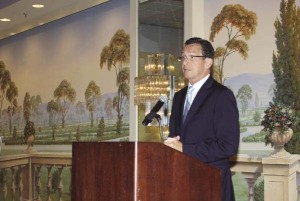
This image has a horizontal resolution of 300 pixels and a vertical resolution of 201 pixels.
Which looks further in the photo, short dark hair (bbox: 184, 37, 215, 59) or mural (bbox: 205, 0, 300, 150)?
mural (bbox: 205, 0, 300, 150)

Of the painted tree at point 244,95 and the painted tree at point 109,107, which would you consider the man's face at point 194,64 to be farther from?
the painted tree at point 109,107

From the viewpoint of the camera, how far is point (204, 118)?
2.28m

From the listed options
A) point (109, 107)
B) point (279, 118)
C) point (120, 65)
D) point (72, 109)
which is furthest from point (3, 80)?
point (279, 118)

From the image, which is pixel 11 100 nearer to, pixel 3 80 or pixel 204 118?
pixel 3 80

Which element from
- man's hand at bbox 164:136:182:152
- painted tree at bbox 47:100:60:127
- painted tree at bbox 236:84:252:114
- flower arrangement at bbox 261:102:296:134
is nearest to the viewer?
man's hand at bbox 164:136:182:152

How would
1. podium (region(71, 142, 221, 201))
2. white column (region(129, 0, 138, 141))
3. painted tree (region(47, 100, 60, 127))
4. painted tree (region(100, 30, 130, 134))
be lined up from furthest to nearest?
painted tree (region(47, 100, 60, 127))
painted tree (region(100, 30, 130, 134))
white column (region(129, 0, 138, 141))
podium (region(71, 142, 221, 201))

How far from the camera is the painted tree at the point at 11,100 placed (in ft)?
27.3

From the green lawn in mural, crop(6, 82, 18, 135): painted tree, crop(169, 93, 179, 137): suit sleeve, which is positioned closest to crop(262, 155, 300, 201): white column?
crop(169, 93, 179, 137): suit sleeve

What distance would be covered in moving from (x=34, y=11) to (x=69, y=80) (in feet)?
3.24

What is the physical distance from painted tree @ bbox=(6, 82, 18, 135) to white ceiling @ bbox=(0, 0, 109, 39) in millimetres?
988

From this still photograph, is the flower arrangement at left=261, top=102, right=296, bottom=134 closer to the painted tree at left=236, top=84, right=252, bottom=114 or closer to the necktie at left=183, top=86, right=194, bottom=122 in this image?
the painted tree at left=236, top=84, right=252, bottom=114

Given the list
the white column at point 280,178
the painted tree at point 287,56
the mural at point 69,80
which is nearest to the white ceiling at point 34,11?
the mural at point 69,80

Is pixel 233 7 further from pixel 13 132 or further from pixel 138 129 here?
pixel 13 132

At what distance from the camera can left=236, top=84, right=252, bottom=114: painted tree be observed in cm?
443
